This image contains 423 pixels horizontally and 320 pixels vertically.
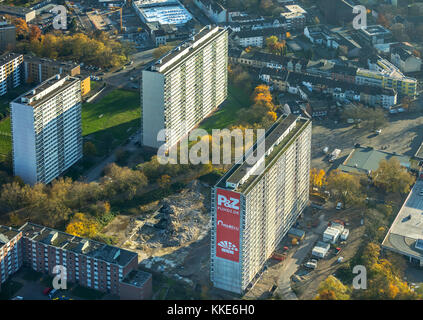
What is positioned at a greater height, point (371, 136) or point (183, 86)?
point (183, 86)

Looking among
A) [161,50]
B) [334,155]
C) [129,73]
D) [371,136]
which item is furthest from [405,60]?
[129,73]

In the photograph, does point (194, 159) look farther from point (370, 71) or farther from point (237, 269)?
point (370, 71)

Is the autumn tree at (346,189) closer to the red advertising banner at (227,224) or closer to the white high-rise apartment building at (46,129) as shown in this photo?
the red advertising banner at (227,224)

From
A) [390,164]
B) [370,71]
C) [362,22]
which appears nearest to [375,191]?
[390,164]

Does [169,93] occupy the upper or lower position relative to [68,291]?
upper

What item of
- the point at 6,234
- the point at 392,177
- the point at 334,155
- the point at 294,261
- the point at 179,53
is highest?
the point at 179,53

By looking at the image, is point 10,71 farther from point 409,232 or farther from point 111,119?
point 409,232
